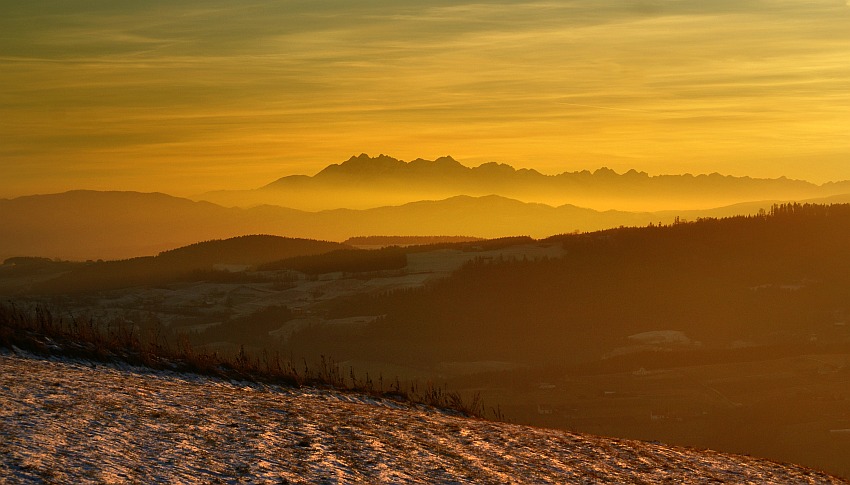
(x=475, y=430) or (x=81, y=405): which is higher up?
(x=81, y=405)

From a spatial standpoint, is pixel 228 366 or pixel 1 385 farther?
pixel 228 366

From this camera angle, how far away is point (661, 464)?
2477cm

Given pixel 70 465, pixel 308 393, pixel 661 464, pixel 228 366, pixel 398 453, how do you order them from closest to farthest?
pixel 70 465 < pixel 398 453 < pixel 661 464 < pixel 308 393 < pixel 228 366

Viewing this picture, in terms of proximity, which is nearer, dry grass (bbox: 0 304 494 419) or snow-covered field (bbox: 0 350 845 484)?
snow-covered field (bbox: 0 350 845 484)

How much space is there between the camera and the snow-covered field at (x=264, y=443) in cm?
1861

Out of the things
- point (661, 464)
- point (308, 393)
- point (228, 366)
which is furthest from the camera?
point (228, 366)

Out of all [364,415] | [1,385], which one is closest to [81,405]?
[1,385]

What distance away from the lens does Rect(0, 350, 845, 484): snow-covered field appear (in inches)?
733

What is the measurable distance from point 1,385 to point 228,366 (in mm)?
9892

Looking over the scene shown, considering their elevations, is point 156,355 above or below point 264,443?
above

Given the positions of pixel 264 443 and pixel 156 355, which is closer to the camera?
pixel 264 443

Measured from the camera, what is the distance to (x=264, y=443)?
69.4 feet

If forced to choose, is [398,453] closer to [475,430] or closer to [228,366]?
[475,430]

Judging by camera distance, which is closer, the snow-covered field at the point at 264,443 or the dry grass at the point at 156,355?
the snow-covered field at the point at 264,443
